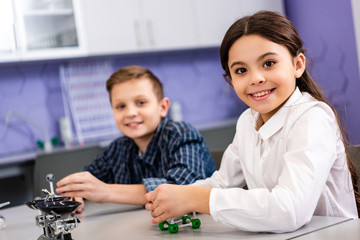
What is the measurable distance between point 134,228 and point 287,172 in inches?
14.7

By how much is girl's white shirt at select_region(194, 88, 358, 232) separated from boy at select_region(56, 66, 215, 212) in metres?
0.25

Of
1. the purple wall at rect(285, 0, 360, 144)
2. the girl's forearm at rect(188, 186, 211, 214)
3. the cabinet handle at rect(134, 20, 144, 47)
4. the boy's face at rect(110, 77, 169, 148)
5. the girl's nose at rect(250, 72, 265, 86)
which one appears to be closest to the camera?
the girl's forearm at rect(188, 186, 211, 214)

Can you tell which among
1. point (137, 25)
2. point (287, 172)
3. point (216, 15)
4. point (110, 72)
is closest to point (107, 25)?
point (137, 25)

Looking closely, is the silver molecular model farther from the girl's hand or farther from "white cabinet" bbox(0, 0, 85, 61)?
"white cabinet" bbox(0, 0, 85, 61)

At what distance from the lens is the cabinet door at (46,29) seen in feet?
10.6

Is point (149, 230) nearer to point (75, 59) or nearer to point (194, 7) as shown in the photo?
point (75, 59)

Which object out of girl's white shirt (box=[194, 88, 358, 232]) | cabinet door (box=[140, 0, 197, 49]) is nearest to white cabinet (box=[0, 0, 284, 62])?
cabinet door (box=[140, 0, 197, 49])

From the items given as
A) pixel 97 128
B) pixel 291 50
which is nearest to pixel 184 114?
pixel 97 128

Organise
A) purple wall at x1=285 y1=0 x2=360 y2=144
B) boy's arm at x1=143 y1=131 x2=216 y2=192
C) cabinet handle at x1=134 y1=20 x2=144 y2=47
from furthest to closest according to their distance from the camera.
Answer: purple wall at x1=285 y1=0 x2=360 y2=144 < cabinet handle at x1=134 y1=20 x2=144 y2=47 < boy's arm at x1=143 y1=131 x2=216 y2=192

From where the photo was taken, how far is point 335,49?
404cm

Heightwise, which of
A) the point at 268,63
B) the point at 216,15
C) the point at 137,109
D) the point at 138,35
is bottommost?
the point at 137,109

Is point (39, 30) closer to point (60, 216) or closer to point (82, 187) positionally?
point (82, 187)

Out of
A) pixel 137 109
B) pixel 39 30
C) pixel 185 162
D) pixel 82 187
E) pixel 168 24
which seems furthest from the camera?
pixel 168 24

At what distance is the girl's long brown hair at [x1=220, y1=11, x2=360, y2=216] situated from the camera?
3.85 feet
